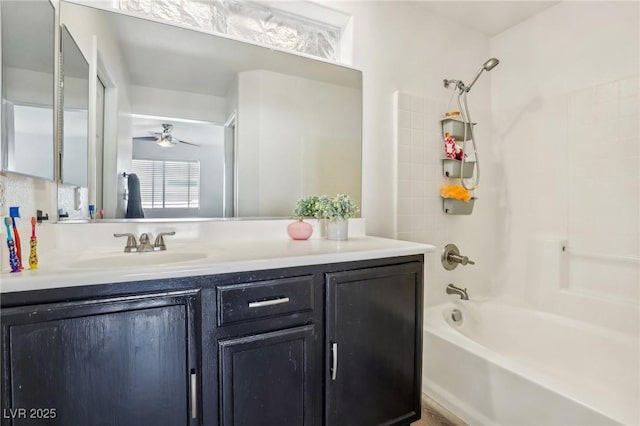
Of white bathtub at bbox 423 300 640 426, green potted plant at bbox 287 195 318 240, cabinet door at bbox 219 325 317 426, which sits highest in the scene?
green potted plant at bbox 287 195 318 240

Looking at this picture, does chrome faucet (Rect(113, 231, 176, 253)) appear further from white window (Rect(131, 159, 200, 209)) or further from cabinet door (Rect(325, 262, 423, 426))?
cabinet door (Rect(325, 262, 423, 426))

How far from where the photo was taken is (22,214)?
104 cm

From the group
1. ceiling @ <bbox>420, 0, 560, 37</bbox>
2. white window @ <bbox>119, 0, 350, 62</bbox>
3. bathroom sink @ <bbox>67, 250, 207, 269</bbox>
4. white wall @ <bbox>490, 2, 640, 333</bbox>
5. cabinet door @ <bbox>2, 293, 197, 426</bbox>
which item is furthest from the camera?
ceiling @ <bbox>420, 0, 560, 37</bbox>

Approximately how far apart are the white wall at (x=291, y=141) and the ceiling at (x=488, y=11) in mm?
953

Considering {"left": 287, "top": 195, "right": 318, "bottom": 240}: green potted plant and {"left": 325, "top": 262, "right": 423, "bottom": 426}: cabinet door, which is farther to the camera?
{"left": 287, "top": 195, "right": 318, "bottom": 240}: green potted plant

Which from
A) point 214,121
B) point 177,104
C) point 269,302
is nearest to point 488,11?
point 214,121

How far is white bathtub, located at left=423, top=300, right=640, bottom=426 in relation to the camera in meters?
1.25

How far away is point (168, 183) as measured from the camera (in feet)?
4.69

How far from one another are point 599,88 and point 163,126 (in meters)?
2.45

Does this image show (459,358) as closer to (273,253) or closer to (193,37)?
(273,253)

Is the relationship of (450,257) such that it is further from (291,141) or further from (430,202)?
(291,141)

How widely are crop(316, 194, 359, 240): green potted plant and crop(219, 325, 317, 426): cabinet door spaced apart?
1.87 feet

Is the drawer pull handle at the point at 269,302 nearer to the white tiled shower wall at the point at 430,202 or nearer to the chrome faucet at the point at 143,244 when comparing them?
the chrome faucet at the point at 143,244

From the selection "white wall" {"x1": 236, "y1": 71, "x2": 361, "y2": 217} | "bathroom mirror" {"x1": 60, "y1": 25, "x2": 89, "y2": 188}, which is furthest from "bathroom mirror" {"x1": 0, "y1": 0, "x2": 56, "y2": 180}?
"white wall" {"x1": 236, "y1": 71, "x2": 361, "y2": 217}
